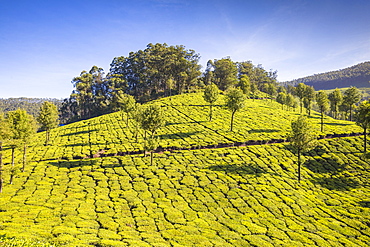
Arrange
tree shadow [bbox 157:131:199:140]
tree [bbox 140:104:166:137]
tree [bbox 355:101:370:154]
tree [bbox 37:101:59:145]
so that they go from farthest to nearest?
tree shadow [bbox 157:131:199:140] → tree [bbox 37:101:59:145] → tree [bbox 355:101:370:154] → tree [bbox 140:104:166:137]

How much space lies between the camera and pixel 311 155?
5125 centimetres

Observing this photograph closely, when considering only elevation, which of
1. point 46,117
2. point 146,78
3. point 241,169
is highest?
point 146,78

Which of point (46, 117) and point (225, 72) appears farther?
point (225, 72)

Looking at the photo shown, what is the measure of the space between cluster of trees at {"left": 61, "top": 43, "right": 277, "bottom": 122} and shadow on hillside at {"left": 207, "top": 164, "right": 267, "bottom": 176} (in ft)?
241

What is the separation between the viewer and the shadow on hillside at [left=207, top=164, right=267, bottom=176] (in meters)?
42.9

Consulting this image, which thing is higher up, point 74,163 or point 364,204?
point 74,163

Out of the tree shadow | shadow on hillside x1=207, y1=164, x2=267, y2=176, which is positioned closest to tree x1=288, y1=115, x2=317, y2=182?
shadow on hillside x1=207, y1=164, x2=267, y2=176

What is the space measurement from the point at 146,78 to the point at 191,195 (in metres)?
93.9

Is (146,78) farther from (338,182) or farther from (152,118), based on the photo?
(338,182)

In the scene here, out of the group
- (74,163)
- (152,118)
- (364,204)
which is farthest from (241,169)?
(74,163)

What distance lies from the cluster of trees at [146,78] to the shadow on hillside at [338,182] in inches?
2883

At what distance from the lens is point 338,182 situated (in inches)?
1668

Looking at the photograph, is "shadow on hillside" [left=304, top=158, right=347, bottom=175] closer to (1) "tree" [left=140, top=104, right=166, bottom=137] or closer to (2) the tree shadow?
(2) the tree shadow

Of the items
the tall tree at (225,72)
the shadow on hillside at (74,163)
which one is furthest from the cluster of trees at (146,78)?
the shadow on hillside at (74,163)
